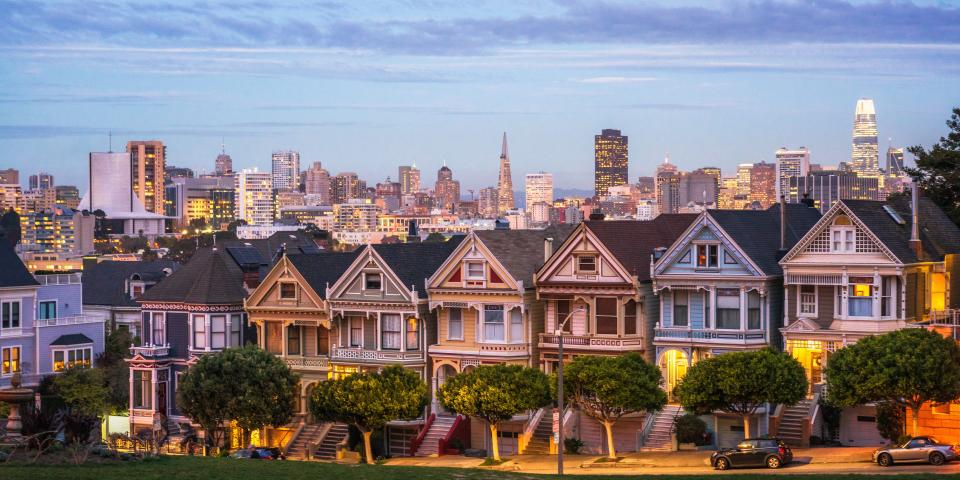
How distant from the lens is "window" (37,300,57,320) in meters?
89.7

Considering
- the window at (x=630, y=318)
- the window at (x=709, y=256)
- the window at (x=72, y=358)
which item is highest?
the window at (x=709, y=256)

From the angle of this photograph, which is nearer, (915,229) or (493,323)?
(915,229)

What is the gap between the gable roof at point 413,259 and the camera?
239ft

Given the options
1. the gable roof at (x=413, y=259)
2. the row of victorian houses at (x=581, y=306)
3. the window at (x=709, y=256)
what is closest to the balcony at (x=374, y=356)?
the row of victorian houses at (x=581, y=306)

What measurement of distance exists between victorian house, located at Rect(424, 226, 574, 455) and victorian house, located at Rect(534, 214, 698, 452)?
0.90 meters

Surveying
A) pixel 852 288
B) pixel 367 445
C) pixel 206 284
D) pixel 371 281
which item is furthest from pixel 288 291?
pixel 852 288

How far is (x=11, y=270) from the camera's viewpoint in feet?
291

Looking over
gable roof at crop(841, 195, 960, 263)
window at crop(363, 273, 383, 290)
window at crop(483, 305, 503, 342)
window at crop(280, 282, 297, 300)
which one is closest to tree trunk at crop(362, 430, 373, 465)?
window at crop(483, 305, 503, 342)

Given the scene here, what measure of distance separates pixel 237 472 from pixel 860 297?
25.9 meters

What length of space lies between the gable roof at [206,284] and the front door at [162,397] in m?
4.19

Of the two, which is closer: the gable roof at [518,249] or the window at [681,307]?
the window at [681,307]

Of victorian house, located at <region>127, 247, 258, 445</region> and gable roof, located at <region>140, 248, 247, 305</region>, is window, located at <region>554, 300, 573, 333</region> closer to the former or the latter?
victorian house, located at <region>127, 247, 258, 445</region>

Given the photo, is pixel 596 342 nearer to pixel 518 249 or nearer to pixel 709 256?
pixel 709 256

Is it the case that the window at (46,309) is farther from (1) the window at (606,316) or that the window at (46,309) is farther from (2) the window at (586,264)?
(1) the window at (606,316)
